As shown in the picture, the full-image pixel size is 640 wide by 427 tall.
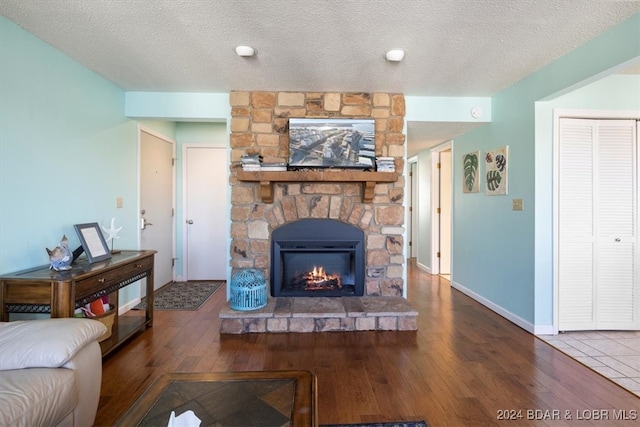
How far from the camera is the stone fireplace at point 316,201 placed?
3039mm

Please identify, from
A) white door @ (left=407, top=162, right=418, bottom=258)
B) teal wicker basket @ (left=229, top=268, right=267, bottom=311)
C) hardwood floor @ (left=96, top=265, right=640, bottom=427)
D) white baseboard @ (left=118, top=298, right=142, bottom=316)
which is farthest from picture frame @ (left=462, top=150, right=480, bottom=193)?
white baseboard @ (left=118, top=298, right=142, bottom=316)

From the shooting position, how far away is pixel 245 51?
2199 mm

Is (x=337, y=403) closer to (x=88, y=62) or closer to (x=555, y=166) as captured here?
(x=555, y=166)

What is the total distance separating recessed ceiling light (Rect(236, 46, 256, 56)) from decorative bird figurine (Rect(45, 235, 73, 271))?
5.96 ft

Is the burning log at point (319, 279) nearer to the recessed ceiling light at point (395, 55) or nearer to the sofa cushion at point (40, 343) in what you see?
the sofa cushion at point (40, 343)

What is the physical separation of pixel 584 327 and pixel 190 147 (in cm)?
495

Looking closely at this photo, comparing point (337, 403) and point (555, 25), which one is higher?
point (555, 25)

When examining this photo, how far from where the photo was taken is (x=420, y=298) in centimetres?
366

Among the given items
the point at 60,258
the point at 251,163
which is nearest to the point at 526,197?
the point at 251,163

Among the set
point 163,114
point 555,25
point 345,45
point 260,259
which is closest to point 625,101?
point 555,25

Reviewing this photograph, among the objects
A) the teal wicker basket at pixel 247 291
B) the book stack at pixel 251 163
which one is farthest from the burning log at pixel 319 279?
the book stack at pixel 251 163

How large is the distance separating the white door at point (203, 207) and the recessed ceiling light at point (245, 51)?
2207mm

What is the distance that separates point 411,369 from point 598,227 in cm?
221

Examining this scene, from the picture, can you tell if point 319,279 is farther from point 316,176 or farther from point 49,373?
point 49,373
